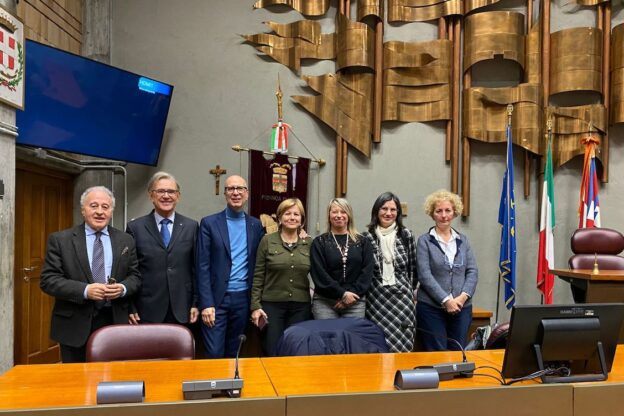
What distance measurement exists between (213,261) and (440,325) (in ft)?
4.74

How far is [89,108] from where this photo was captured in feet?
12.9

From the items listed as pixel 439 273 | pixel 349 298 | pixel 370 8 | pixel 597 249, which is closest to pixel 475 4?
pixel 370 8

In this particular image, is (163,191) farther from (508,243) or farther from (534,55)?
(534,55)

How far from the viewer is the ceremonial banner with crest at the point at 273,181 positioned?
453 cm

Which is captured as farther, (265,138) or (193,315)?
(265,138)

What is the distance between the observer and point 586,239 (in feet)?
14.4

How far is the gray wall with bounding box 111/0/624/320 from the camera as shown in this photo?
4887 millimetres

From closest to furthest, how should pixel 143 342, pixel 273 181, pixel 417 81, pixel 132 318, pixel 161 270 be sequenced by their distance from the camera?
pixel 143 342, pixel 132 318, pixel 161 270, pixel 273 181, pixel 417 81

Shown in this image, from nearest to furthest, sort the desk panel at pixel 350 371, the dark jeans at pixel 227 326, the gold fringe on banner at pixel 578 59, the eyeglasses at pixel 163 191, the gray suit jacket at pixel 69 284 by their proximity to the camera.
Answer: the desk panel at pixel 350 371, the gray suit jacket at pixel 69 284, the eyeglasses at pixel 163 191, the dark jeans at pixel 227 326, the gold fringe on banner at pixel 578 59

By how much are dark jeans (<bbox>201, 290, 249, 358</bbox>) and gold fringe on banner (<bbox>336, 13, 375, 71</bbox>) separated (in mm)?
2684

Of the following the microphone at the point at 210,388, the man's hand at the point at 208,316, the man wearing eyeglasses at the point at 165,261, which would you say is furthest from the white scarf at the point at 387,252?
the microphone at the point at 210,388

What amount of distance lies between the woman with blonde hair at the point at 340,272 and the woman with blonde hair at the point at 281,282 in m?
Result: 0.08

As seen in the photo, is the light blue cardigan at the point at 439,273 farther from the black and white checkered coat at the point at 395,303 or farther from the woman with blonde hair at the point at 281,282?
the woman with blonde hair at the point at 281,282

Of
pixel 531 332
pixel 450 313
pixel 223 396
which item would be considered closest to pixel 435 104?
pixel 450 313
